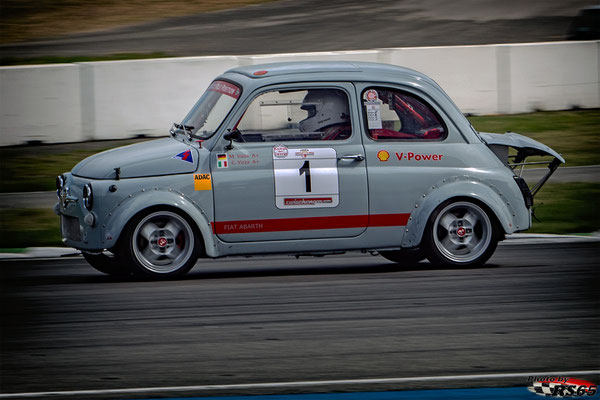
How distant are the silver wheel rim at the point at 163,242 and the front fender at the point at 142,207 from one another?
0.11 m

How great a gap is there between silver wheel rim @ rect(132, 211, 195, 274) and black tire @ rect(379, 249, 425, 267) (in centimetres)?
190

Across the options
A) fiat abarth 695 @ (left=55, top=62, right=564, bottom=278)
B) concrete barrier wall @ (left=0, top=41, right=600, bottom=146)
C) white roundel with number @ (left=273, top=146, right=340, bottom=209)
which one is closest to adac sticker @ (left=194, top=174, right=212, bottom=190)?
fiat abarth 695 @ (left=55, top=62, right=564, bottom=278)

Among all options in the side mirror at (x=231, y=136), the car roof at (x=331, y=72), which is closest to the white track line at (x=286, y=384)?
the side mirror at (x=231, y=136)

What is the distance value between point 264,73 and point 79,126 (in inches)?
346

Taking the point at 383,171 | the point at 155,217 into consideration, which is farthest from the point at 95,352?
the point at 383,171

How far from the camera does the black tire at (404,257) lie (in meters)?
8.99

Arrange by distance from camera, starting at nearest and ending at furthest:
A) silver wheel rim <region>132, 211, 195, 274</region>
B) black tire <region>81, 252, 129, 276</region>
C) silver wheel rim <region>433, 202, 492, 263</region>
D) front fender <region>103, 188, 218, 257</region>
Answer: front fender <region>103, 188, 218, 257</region>, silver wheel rim <region>132, 211, 195, 274</region>, silver wheel rim <region>433, 202, 492, 263</region>, black tire <region>81, 252, 129, 276</region>

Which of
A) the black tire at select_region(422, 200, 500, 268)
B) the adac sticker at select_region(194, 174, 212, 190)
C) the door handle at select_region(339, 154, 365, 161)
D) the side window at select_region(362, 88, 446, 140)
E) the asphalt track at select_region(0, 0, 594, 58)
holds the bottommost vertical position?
the black tire at select_region(422, 200, 500, 268)

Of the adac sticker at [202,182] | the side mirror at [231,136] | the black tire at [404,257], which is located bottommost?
the black tire at [404,257]

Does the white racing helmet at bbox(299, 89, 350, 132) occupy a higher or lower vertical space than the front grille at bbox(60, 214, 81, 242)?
higher

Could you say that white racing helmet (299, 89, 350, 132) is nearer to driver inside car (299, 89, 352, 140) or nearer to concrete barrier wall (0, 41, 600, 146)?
driver inside car (299, 89, 352, 140)

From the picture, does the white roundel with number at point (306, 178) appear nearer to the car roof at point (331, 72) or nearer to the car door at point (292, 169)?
the car door at point (292, 169)

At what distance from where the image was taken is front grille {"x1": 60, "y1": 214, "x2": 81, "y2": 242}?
820 cm

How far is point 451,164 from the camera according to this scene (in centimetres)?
845
